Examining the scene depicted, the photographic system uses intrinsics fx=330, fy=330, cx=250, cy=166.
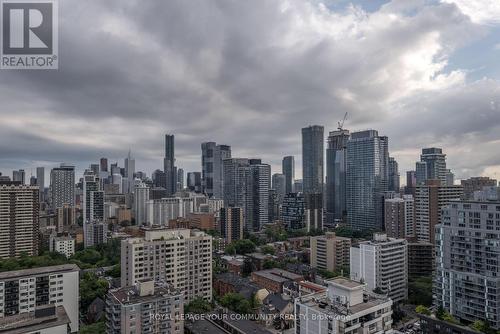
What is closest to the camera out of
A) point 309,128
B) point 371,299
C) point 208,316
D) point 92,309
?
point 371,299

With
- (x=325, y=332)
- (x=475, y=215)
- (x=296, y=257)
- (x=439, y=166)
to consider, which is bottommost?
(x=296, y=257)

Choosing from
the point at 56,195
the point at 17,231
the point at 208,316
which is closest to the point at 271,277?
the point at 208,316

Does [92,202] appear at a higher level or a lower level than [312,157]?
lower

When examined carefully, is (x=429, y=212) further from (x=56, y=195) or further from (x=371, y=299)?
(x=56, y=195)

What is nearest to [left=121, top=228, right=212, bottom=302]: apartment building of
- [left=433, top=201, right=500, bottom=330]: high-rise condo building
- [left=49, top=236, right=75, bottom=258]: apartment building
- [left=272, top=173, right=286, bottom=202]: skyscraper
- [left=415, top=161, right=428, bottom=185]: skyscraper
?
[left=433, top=201, right=500, bottom=330]: high-rise condo building

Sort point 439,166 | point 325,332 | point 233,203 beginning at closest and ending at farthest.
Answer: point 325,332
point 439,166
point 233,203

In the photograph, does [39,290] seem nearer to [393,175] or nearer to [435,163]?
[435,163]

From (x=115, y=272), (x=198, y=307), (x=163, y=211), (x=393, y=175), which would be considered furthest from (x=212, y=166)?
(x=198, y=307)
